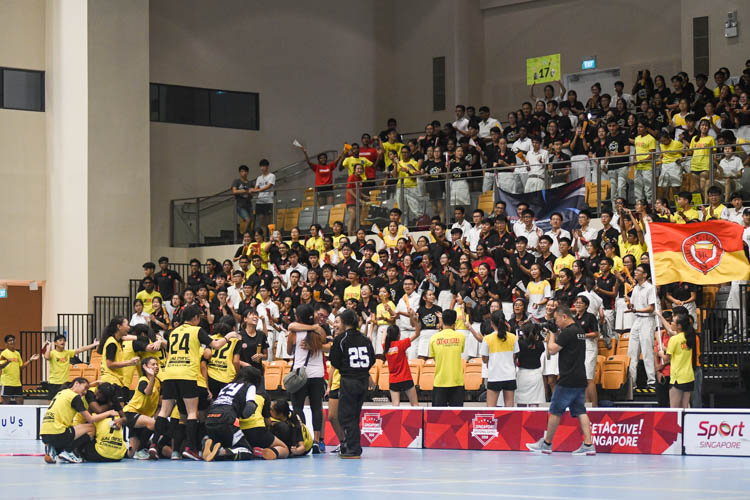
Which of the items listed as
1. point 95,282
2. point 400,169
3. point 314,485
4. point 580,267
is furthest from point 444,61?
point 314,485

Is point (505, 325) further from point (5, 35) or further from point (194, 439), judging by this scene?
point (5, 35)

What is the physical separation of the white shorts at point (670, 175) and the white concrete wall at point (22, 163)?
1689 centimetres

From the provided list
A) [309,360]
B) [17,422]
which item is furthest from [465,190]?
[17,422]

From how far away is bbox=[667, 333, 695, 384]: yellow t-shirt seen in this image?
17.1m

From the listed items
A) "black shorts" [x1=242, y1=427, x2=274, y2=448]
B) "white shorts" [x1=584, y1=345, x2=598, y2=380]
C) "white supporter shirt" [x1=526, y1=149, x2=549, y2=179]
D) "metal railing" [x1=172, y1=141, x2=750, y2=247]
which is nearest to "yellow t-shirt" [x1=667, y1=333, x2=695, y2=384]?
"white shorts" [x1=584, y1=345, x2=598, y2=380]

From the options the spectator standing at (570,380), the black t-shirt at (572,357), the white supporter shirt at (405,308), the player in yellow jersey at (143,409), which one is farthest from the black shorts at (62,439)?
the white supporter shirt at (405,308)

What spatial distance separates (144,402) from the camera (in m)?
16.5

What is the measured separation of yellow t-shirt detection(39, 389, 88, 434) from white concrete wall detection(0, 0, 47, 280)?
53.3ft

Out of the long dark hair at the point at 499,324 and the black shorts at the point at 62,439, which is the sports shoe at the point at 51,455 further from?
the long dark hair at the point at 499,324

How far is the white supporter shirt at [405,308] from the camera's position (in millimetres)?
21656

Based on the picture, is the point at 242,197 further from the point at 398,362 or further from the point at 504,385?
the point at 504,385

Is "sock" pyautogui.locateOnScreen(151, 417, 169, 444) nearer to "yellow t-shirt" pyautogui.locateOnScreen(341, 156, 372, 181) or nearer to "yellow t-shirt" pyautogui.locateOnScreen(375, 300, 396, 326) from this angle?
"yellow t-shirt" pyautogui.locateOnScreen(375, 300, 396, 326)

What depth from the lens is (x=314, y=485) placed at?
11812 mm

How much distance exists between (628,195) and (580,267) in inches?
148
